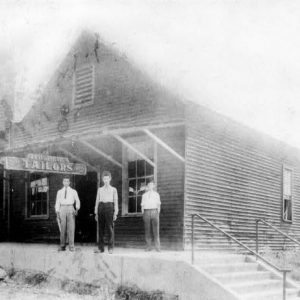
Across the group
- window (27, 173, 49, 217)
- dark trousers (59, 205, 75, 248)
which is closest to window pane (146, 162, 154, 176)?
dark trousers (59, 205, 75, 248)

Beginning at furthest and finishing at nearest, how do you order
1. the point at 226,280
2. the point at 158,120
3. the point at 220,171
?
the point at 220,171 < the point at 158,120 < the point at 226,280

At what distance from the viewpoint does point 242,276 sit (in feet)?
32.3

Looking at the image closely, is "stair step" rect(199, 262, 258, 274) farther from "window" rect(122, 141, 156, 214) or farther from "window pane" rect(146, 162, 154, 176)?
"window pane" rect(146, 162, 154, 176)

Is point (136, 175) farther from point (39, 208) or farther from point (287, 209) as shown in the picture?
point (287, 209)

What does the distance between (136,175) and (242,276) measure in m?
4.32

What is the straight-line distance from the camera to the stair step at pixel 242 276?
9430 millimetres

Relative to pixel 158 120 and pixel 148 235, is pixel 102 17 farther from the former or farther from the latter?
pixel 148 235

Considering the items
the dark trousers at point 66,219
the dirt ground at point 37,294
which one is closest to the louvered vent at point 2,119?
the dark trousers at point 66,219

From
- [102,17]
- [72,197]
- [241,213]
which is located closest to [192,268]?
[72,197]

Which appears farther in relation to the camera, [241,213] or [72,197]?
[241,213]

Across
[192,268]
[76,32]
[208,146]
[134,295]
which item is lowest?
[134,295]

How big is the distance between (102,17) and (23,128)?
453 cm

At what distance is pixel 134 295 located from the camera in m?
9.23

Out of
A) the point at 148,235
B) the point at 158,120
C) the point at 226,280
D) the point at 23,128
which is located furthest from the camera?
the point at 23,128
